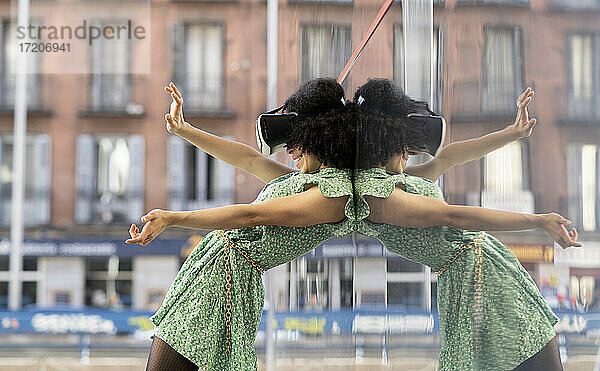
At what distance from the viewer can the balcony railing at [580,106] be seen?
0.20 meters

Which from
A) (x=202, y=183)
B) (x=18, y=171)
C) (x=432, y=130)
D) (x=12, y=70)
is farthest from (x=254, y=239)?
(x=12, y=70)

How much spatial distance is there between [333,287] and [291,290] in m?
0.14

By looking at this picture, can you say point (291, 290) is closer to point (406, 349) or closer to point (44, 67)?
point (406, 349)

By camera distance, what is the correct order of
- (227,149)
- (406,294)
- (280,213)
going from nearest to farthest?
(406,294)
(280,213)
(227,149)

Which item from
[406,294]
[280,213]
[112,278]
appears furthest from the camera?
[112,278]

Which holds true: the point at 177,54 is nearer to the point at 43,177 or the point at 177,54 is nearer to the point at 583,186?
the point at 43,177

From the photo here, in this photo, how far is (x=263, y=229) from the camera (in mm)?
657

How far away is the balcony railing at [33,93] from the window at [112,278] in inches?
39.8

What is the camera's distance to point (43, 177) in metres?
4.55

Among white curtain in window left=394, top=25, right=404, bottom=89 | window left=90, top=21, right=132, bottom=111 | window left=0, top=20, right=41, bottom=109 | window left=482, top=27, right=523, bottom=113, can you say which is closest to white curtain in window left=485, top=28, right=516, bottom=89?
window left=482, top=27, right=523, bottom=113

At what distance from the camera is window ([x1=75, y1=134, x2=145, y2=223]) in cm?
447

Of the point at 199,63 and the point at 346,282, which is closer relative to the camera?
the point at 346,282

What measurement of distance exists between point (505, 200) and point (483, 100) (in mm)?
46

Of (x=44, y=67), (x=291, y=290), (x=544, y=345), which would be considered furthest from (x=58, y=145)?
(x=544, y=345)
